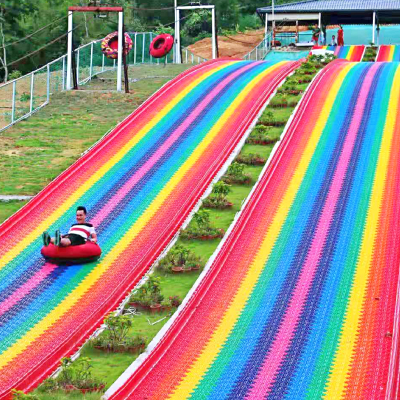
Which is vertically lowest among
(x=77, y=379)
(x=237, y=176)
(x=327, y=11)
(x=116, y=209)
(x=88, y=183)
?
(x=77, y=379)

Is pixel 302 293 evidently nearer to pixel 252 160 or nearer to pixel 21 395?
pixel 21 395

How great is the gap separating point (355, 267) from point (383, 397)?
17.3ft

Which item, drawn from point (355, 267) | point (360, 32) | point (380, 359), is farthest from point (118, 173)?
point (360, 32)

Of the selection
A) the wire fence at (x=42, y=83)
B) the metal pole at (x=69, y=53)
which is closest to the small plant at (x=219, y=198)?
the wire fence at (x=42, y=83)

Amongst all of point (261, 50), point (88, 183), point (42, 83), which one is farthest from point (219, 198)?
point (261, 50)

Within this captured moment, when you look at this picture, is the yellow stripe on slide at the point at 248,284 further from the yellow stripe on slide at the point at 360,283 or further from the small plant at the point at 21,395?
the small plant at the point at 21,395

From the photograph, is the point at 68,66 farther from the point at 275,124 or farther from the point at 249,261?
the point at 249,261

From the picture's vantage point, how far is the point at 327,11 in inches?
2304

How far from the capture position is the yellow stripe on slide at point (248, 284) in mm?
14526

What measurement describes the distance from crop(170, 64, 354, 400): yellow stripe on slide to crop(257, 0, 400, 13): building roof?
3148cm

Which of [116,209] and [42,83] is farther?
[42,83]

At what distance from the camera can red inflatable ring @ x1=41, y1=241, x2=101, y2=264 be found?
1862 cm

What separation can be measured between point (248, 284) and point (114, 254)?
3192 millimetres

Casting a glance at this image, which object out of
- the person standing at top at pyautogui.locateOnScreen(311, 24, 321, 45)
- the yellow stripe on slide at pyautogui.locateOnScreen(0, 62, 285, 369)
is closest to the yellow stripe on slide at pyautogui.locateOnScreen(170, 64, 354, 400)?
the yellow stripe on slide at pyautogui.locateOnScreen(0, 62, 285, 369)
